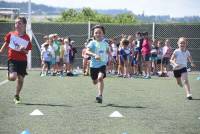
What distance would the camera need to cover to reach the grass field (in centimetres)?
945

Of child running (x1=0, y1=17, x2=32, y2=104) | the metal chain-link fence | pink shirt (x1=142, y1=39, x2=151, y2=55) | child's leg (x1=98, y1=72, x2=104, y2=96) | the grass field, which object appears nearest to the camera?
the grass field

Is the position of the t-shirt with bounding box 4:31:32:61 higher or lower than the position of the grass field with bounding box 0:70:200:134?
higher

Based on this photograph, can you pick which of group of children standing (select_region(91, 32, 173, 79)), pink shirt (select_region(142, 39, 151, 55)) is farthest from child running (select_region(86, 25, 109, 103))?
pink shirt (select_region(142, 39, 151, 55))

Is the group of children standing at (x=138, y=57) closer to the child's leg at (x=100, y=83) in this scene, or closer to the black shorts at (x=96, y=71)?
the black shorts at (x=96, y=71)

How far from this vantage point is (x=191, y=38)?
2955cm

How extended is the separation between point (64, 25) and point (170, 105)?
57.9 ft

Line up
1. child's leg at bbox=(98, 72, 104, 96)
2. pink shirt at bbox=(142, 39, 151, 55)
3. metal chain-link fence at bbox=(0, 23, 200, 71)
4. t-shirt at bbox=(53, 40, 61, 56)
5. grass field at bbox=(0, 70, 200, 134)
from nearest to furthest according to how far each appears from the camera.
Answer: grass field at bbox=(0, 70, 200, 134) → child's leg at bbox=(98, 72, 104, 96) → pink shirt at bbox=(142, 39, 151, 55) → t-shirt at bbox=(53, 40, 61, 56) → metal chain-link fence at bbox=(0, 23, 200, 71)

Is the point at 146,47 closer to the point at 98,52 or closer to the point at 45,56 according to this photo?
the point at 45,56

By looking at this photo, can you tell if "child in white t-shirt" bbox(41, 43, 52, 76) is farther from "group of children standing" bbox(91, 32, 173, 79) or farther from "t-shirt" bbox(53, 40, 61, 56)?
"group of children standing" bbox(91, 32, 173, 79)

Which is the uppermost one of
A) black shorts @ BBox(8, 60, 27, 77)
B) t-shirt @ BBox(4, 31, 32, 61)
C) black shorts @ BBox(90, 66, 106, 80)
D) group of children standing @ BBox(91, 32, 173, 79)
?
t-shirt @ BBox(4, 31, 32, 61)

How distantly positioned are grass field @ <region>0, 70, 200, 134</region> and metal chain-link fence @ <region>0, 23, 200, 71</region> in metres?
11.6

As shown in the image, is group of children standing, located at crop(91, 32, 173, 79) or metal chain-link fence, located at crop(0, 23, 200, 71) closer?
group of children standing, located at crop(91, 32, 173, 79)

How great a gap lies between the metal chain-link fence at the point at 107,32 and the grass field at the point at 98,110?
1162cm

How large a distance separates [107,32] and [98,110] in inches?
716
